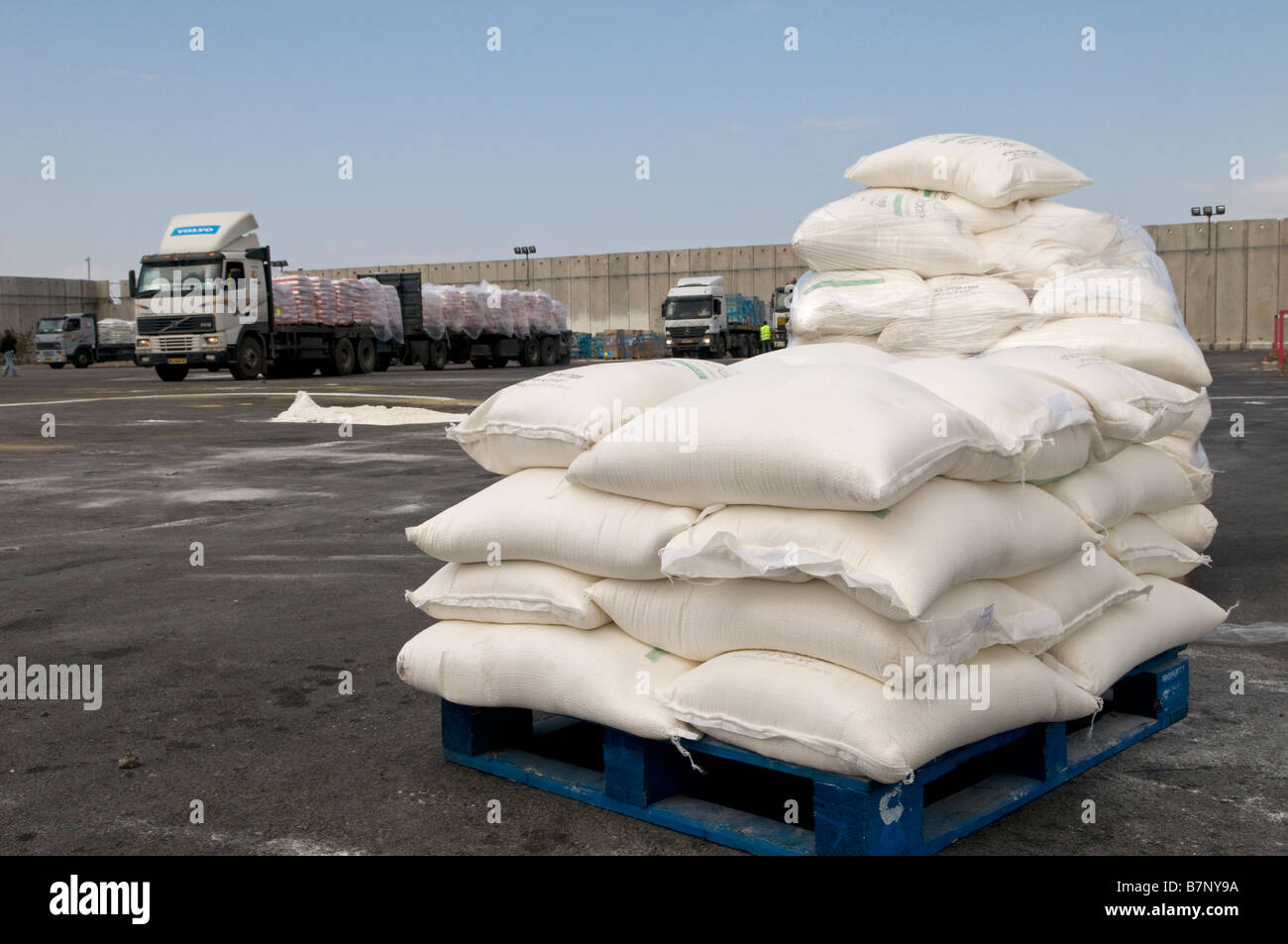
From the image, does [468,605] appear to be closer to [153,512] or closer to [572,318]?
[153,512]

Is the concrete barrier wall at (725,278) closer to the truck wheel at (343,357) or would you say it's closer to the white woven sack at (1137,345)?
the truck wheel at (343,357)

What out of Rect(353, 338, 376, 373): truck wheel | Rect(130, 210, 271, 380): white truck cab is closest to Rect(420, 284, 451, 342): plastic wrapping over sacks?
Rect(353, 338, 376, 373): truck wheel

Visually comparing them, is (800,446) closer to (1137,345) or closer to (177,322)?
(1137,345)

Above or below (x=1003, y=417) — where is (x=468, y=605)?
below

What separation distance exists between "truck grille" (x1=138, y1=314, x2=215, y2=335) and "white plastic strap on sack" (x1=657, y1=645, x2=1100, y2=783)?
2379 centimetres

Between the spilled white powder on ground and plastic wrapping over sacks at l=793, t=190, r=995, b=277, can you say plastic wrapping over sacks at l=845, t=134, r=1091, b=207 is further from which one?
the spilled white powder on ground

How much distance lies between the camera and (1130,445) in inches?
168

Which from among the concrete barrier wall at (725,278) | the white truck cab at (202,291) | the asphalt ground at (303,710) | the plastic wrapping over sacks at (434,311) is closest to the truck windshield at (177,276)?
the white truck cab at (202,291)

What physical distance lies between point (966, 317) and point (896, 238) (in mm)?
526

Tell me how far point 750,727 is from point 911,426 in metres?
0.80

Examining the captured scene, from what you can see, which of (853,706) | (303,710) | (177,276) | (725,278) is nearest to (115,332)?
(177,276)

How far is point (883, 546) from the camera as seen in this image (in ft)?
9.05
